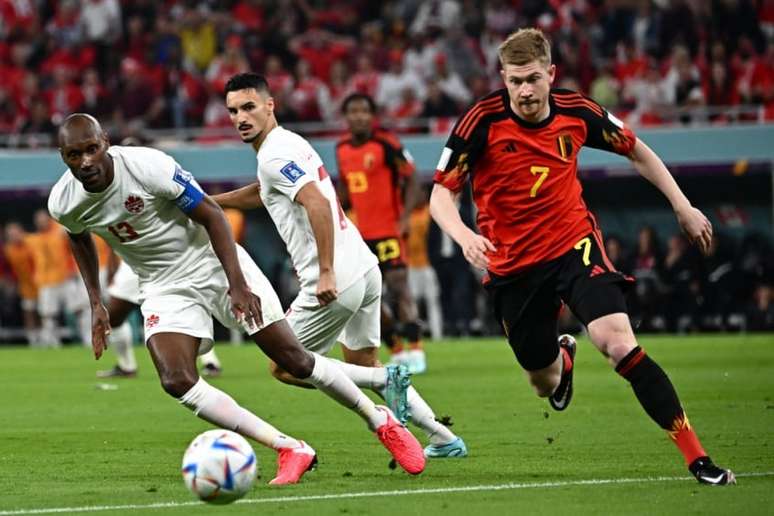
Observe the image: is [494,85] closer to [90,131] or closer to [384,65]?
[384,65]

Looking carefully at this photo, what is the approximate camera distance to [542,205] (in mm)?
8195

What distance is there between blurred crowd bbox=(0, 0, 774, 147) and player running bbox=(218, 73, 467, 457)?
14930 mm

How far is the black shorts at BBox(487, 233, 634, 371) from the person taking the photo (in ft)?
25.5

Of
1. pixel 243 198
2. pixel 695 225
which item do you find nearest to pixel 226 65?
pixel 243 198

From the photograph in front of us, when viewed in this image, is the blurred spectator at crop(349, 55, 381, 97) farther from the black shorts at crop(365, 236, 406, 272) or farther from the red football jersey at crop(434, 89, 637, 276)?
the red football jersey at crop(434, 89, 637, 276)

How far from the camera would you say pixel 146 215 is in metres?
8.15

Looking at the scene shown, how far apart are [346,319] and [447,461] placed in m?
1.06

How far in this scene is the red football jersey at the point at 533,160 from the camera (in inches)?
320

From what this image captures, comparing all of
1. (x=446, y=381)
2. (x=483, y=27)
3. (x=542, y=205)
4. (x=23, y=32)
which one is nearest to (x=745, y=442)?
(x=542, y=205)

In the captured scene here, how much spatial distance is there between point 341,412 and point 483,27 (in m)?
14.8

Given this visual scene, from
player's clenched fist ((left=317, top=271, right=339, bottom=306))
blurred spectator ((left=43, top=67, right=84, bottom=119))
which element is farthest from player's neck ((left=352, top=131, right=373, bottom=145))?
blurred spectator ((left=43, top=67, right=84, bottom=119))

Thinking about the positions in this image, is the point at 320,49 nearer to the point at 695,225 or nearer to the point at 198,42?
the point at 198,42

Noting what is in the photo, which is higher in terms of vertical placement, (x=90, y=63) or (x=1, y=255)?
(x=90, y=63)

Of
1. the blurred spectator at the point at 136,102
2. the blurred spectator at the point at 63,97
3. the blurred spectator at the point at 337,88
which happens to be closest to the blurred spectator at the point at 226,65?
the blurred spectator at the point at 136,102
